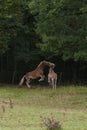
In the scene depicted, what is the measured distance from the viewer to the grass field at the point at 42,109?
12.3 metres

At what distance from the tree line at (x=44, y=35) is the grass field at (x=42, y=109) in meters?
2.67

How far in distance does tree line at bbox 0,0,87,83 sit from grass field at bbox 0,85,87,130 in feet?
8.76

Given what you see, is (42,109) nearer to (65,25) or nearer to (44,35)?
(65,25)

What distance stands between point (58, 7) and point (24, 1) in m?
10.00

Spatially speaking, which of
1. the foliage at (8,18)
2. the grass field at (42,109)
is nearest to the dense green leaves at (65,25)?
the grass field at (42,109)

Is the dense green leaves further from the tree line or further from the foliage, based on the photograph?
the foliage

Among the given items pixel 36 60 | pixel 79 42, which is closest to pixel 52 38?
pixel 79 42

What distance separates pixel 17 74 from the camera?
3803 centimetres

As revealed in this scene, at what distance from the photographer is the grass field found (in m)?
12.3

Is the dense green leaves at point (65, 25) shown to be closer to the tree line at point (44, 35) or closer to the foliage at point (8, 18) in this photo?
the tree line at point (44, 35)

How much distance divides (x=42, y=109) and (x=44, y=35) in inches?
339

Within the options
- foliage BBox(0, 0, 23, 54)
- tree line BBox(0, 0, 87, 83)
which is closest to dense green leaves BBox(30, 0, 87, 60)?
tree line BBox(0, 0, 87, 83)

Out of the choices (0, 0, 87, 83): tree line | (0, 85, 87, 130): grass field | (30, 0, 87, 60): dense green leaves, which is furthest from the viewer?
(0, 0, 87, 83): tree line

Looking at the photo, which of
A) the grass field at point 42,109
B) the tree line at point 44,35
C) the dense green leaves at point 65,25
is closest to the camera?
the grass field at point 42,109
